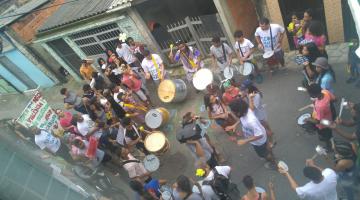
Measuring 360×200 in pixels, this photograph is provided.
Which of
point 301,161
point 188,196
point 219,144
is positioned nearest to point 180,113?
point 219,144

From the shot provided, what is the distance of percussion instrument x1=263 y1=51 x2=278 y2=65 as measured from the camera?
407 inches

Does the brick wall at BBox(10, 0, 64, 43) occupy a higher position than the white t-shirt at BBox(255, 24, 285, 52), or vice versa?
the brick wall at BBox(10, 0, 64, 43)

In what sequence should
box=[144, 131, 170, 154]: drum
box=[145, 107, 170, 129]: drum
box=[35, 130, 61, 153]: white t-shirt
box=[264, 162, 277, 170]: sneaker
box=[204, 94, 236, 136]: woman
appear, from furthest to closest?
1. box=[145, 107, 170, 129]: drum
2. box=[35, 130, 61, 153]: white t-shirt
3. box=[144, 131, 170, 154]: drum
4. box=[204, 94, 236, 136]: woman
5. box=[264, 162, 277, 170]: sneaker

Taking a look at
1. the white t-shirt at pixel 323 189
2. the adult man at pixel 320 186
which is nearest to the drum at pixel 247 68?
the adult man at pixel 320 186

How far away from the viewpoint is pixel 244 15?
1295 cm

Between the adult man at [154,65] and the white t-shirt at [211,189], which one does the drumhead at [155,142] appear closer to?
the adult man at [154,65]

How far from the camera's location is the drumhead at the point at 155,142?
9.69 meters

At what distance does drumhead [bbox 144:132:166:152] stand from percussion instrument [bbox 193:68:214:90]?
199 centimetres

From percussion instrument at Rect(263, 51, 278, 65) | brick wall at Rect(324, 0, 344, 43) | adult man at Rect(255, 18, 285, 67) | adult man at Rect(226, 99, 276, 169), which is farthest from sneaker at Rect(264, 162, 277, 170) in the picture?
brick wall at Rect(324, 0, 344, 43)

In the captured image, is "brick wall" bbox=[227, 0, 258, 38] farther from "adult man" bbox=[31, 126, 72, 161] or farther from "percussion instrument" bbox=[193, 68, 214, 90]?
"adult man" bbox=[31, 126, 72, 161]

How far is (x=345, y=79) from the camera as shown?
31.7 feet

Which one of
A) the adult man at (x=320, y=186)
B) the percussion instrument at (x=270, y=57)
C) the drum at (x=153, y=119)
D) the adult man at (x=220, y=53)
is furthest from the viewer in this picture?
the drum at (x=153, y=119)

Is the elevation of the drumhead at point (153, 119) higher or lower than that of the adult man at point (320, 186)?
higher

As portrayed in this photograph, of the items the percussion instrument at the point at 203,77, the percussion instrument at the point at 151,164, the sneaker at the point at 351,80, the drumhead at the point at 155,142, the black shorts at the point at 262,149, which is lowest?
the sneaker at the point at 351,80
